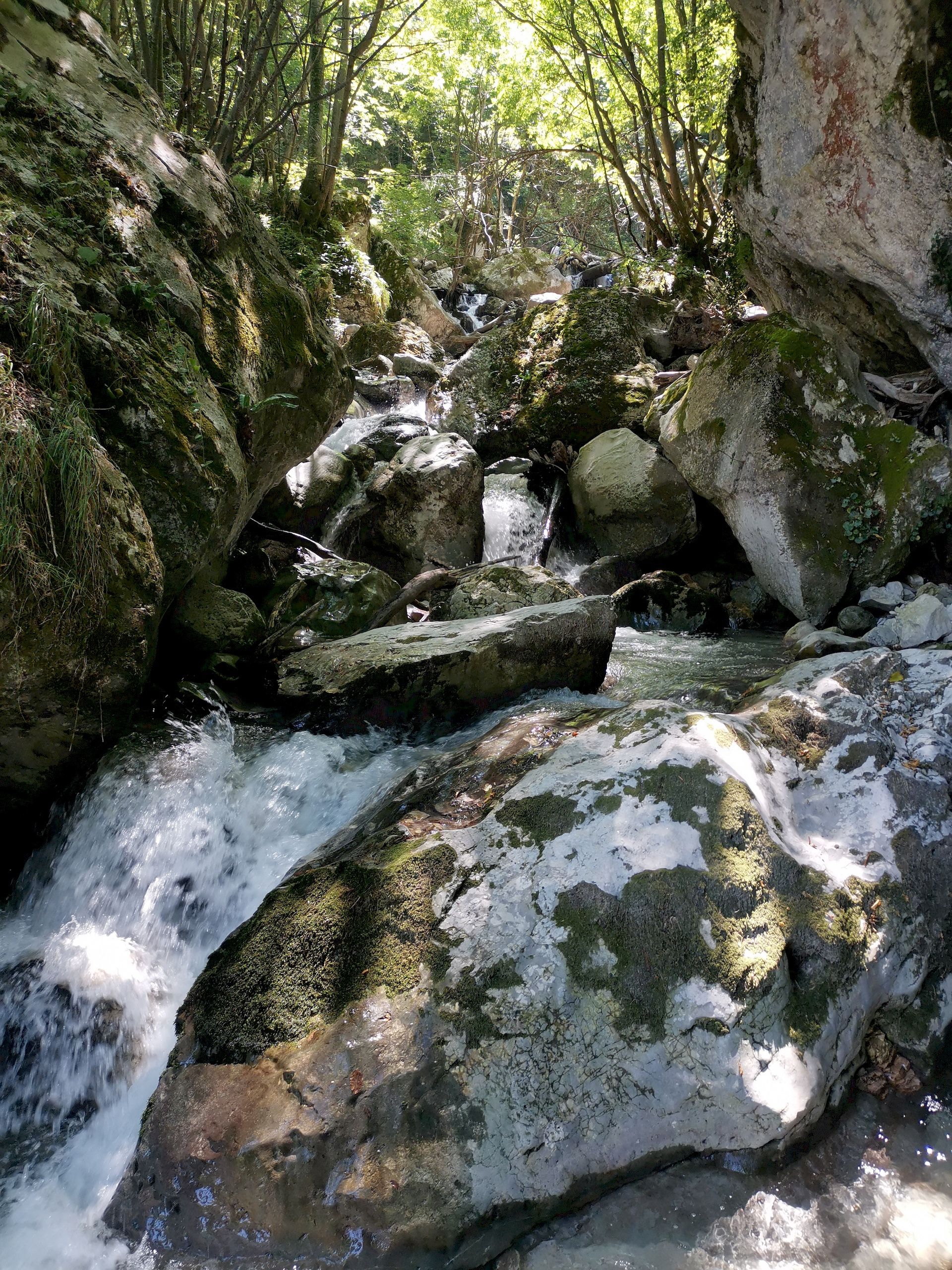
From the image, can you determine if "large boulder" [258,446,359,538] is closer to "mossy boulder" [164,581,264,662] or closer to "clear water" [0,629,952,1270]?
"mossy boulder" [164,581,264,662]

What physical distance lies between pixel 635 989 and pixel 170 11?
8613 mm

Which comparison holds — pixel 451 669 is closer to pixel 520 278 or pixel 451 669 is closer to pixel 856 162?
pixel 856 162

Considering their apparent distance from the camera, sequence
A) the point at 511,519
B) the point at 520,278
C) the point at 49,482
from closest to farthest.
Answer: the point at 49,482, the point at 511,519, the point at 520,278

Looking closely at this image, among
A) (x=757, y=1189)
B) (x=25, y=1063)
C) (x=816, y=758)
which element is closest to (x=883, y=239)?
(x=816, y=758)

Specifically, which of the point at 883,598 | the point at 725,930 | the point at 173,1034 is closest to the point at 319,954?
the point at 173,1034

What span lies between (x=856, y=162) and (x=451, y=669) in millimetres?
4936

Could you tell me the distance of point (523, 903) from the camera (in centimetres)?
225

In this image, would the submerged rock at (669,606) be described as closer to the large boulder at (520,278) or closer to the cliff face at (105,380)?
the cliff face at (105,380)

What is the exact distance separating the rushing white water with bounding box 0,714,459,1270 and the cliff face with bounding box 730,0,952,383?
517cm

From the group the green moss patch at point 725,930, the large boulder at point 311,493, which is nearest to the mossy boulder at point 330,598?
the large boulder at point 311,493

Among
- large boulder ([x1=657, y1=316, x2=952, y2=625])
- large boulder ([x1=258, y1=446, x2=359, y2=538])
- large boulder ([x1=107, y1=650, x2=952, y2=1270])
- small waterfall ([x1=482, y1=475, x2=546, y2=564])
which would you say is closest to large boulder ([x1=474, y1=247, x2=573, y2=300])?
small waterfall ([x1=482, y1=475, x2=546, y2=564])

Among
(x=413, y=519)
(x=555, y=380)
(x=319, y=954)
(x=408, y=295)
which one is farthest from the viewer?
(x=408, y=295)

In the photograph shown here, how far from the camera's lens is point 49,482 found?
289 cm

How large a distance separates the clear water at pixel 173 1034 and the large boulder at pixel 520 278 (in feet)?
54.9
